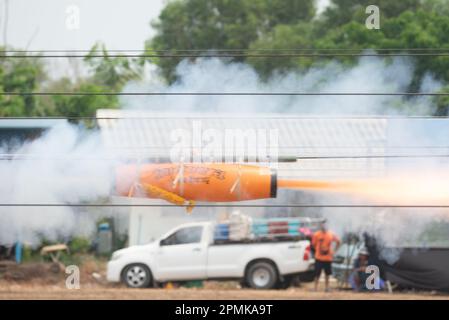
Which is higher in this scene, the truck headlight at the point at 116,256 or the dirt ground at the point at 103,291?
the truck headlight at the point at 116,256

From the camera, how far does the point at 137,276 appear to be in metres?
16.5

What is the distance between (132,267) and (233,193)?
279cm

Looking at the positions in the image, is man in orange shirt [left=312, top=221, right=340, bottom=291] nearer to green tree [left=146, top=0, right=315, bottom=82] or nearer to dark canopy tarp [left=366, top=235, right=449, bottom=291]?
dark canopy tarp [left=366, top=235, right=449, bottom=291]

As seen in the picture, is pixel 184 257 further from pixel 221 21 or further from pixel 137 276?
Result: pixel 221 21

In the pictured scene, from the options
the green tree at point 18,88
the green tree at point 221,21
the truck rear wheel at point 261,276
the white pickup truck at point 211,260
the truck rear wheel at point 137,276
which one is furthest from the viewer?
the green tree at point 221,21

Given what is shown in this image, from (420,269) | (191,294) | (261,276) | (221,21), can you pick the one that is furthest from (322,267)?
(221,21)

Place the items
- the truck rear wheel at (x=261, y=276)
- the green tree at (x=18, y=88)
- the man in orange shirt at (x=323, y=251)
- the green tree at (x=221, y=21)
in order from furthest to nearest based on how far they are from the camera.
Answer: the green tree at (x=221, y=21) → the green tree at (x=18, y=88) → the truck rear wheel at (x=261, y=276) → the man in orange shirt at (x=323, y=251)

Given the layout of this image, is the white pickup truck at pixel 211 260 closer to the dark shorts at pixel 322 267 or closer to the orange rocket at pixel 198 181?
the dark shorts at pixel 322 267

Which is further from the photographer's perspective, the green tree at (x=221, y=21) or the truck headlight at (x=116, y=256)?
the green tree at (x=221, y=21)

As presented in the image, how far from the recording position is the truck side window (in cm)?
1639

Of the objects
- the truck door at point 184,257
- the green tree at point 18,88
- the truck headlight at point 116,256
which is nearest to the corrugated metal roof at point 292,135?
the truck door at point 184,257

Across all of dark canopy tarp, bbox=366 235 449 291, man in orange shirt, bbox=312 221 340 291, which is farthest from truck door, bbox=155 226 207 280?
dark canopy tarp, bbox=366 235 449 291

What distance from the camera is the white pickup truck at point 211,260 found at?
1625cm
